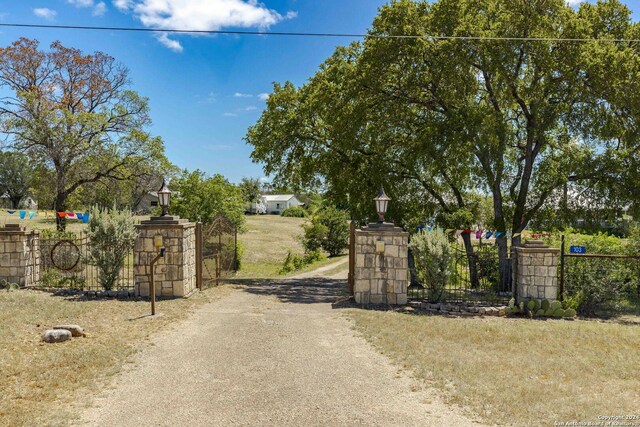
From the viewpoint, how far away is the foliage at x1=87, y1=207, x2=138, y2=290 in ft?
37.1

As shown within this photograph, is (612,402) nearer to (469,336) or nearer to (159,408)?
(469,336)

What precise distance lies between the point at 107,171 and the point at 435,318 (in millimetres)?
20567

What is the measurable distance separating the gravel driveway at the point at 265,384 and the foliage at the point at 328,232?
20763 mm

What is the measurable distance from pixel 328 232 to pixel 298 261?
16.4 ft

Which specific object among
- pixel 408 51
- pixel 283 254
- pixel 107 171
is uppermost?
pixel 408 51

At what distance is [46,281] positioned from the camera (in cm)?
1229

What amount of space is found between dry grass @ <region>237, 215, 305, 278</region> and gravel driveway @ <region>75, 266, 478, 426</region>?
1166 centimetres

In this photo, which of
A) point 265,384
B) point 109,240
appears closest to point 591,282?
point 265,384

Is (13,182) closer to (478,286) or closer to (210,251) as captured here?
(210,251)

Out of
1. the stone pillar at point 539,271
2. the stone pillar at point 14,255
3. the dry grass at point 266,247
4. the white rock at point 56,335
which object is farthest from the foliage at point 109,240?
the stone pillar at point 539,271

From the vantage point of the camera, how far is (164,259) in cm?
1106

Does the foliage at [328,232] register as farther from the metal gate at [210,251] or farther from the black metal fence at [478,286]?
the black metal fence at [478,286]

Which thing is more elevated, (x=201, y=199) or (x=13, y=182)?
(x=13, y=182)

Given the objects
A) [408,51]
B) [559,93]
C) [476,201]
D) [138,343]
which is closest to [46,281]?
[138,343]
